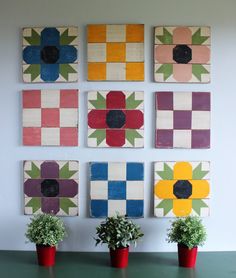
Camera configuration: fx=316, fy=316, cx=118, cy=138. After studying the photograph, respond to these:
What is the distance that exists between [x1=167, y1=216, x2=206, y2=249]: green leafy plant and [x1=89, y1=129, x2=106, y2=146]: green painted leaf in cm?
56

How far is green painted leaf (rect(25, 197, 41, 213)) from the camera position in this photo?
167 cm

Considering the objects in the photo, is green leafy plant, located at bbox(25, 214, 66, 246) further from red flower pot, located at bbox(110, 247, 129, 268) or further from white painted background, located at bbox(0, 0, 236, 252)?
red flower pot, located at bbox(110, 247, 129, 268)

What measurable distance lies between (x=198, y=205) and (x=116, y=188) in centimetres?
44

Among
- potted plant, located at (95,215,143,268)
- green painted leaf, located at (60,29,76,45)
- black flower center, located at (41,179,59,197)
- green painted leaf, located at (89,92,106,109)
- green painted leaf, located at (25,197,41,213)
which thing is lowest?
potted plant, located at (95,215,143,268)

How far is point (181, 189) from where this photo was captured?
1657 mm

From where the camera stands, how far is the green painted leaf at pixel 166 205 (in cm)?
166

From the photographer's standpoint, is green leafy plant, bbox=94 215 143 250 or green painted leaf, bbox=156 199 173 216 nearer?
green leafy plant, bbox=94 215 143 250

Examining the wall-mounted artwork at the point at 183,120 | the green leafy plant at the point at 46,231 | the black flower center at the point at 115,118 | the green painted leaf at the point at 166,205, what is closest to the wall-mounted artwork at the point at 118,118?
the black flower center at the point at 115,118

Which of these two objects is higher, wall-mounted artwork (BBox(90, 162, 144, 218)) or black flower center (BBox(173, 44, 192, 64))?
black flower center (BBox(173, 44, 192, 64))

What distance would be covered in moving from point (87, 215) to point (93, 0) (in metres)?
1.13

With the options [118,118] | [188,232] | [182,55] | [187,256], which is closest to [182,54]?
[182,55]

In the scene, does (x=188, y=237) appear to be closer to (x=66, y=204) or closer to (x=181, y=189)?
(x=181, y=189)

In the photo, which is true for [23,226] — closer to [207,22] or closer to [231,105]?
[231,105]

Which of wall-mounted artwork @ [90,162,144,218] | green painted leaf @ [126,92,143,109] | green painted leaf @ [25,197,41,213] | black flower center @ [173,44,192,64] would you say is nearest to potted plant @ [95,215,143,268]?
wall-mounted artwork @ [90,162,144,218]
